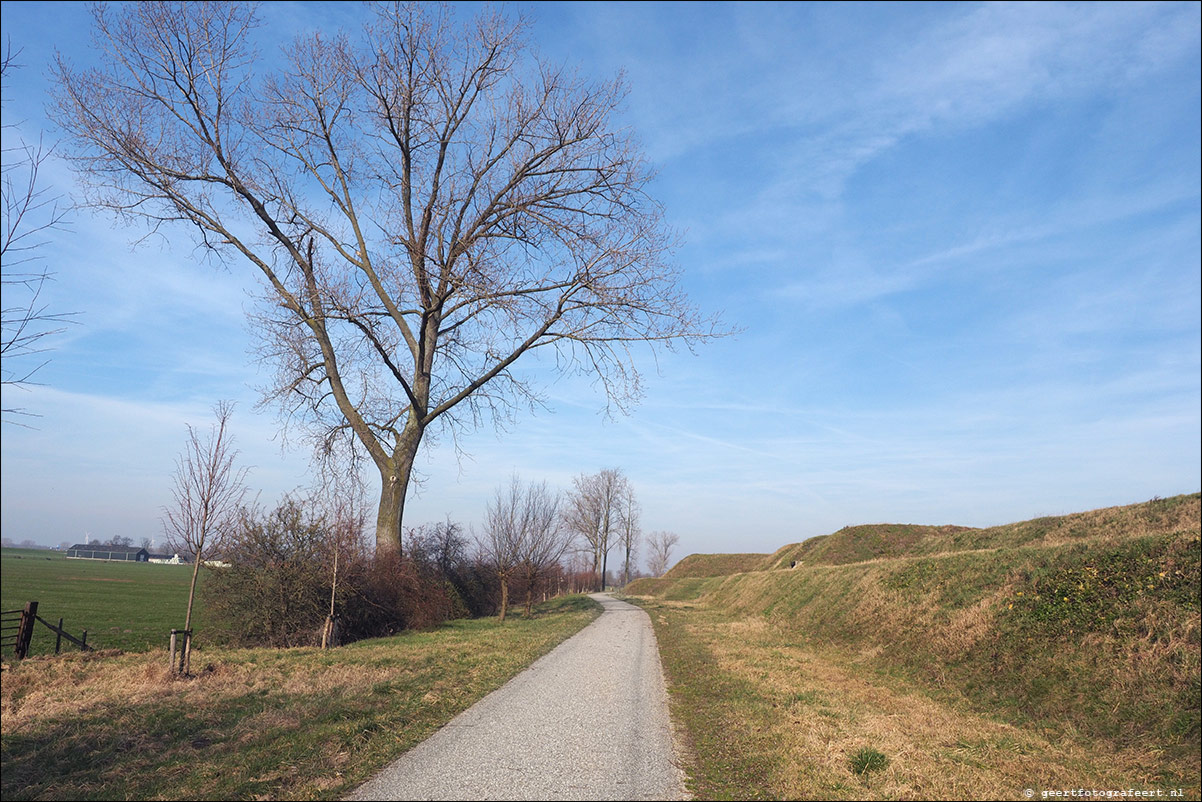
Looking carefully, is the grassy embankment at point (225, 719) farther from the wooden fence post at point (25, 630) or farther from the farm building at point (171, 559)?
the farm building at point (171, 559)

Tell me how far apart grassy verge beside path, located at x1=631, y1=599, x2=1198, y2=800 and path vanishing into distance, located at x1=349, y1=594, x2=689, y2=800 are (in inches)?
15.3

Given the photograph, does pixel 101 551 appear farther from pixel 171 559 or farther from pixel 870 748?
pixel 870 748

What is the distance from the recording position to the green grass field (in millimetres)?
4793

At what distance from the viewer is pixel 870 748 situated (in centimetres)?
667

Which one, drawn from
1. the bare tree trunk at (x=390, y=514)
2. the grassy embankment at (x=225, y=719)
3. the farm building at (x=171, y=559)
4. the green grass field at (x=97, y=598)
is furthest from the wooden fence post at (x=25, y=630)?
the bare tree trunk at (x=390, y=514)

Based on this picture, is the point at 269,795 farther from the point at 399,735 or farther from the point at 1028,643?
the point at 1028,643

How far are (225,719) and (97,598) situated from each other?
36.7 metres

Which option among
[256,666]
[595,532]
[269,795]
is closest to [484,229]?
[256,666]

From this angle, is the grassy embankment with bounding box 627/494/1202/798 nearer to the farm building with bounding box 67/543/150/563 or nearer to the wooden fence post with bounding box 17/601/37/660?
the farm building with bounding box 67/543/150/563

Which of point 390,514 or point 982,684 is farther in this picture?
point 390,514

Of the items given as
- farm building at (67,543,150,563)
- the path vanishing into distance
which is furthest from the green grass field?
the path vanishing into distance

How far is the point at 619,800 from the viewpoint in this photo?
17.0 ft

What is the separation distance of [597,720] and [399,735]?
2243 millimetres

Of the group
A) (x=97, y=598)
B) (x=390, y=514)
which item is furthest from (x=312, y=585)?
(x=97, y=598)
